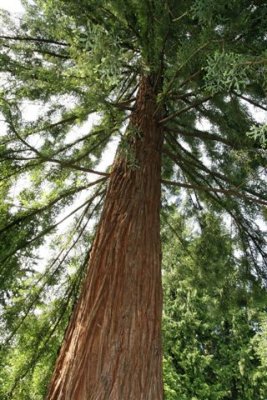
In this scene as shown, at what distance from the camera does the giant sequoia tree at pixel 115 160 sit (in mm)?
2199

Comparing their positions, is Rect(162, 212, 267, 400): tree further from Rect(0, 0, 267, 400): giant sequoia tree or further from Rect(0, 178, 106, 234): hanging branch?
Rect(0, 178, 106, 234): hanging branch

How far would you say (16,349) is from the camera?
4031mm

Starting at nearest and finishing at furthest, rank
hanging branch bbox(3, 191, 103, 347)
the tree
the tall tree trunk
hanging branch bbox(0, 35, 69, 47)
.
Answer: the tall tree trunk → hanging branch bbox(0, 35, 69, 47) → hanging branch bbox(3, 191, 103, 347) → the tree

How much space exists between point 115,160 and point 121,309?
1549 mm

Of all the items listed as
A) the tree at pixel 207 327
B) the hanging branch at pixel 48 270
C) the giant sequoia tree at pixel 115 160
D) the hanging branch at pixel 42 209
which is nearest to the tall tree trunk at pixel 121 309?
the giant sequoia tree at pixel 115 160

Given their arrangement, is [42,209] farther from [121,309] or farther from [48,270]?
[121,309]

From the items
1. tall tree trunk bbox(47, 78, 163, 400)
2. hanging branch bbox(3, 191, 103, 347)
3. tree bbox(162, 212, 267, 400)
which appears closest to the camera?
tall tree trunk bbox(47, 78, 163, 400)

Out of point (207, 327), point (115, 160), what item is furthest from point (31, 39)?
point (207, 327)

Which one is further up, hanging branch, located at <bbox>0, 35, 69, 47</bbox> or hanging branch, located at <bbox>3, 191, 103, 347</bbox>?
hanging branch, located at <bbox>0, 35, 69, 47</bbox>

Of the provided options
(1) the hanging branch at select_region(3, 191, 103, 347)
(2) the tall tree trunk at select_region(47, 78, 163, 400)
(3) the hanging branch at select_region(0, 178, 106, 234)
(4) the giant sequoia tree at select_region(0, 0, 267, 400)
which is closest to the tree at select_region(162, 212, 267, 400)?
(4) the giant sequoia tree at select_region(0, 0, 267, 400)

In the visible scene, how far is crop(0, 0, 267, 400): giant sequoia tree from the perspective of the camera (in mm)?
2199

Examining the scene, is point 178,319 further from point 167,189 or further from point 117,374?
point 117,374

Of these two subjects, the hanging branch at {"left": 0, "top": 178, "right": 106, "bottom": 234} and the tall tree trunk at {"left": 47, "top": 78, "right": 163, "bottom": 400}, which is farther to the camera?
the hanging branch at {"left": 0, "top": 178, "right": 106, "bottom": 234}

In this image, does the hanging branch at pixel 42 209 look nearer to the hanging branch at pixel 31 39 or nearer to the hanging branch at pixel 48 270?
the hanging branch at pixel 48 270
